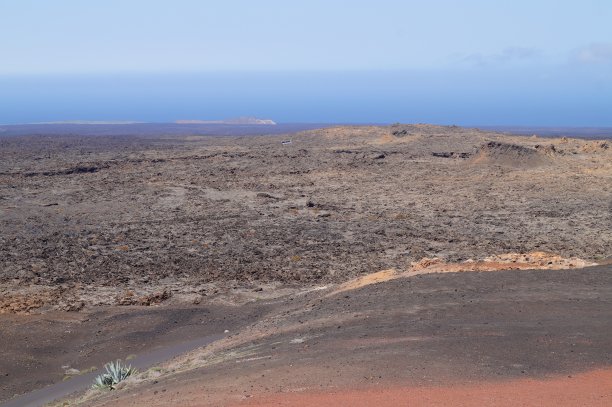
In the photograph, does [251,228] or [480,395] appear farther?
[251,228]

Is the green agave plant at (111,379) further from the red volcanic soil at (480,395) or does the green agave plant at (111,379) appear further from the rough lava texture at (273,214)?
the rough lava texture at (273,214)

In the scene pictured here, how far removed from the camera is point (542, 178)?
118 feet

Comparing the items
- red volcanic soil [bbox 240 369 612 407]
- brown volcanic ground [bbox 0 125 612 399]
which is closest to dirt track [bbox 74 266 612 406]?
red volcanic soil [bbox 240 369 612 407]

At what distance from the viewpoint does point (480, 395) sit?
8.30 meters

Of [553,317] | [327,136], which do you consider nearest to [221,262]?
[553,317]

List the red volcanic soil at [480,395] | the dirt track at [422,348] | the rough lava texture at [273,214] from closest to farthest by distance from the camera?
the red volcanic soil at [480,395]
the dirt track at [422,348]
the rough lava texture at [273,214]

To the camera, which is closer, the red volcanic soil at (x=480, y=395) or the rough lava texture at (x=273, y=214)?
the red volcanic soil at (x=480, y=395)

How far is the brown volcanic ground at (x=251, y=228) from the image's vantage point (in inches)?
652

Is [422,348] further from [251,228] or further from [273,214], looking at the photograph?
[273,214]

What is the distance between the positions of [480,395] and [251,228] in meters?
18.5

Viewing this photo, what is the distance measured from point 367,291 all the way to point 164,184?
74.6ft

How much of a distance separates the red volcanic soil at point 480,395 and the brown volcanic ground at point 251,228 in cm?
50

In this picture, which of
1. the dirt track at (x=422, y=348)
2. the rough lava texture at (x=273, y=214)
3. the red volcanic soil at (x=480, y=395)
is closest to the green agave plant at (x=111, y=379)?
the dirt track at (x=422, y=348)

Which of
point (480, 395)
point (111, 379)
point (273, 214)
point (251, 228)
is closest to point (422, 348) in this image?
point (480, 395)
